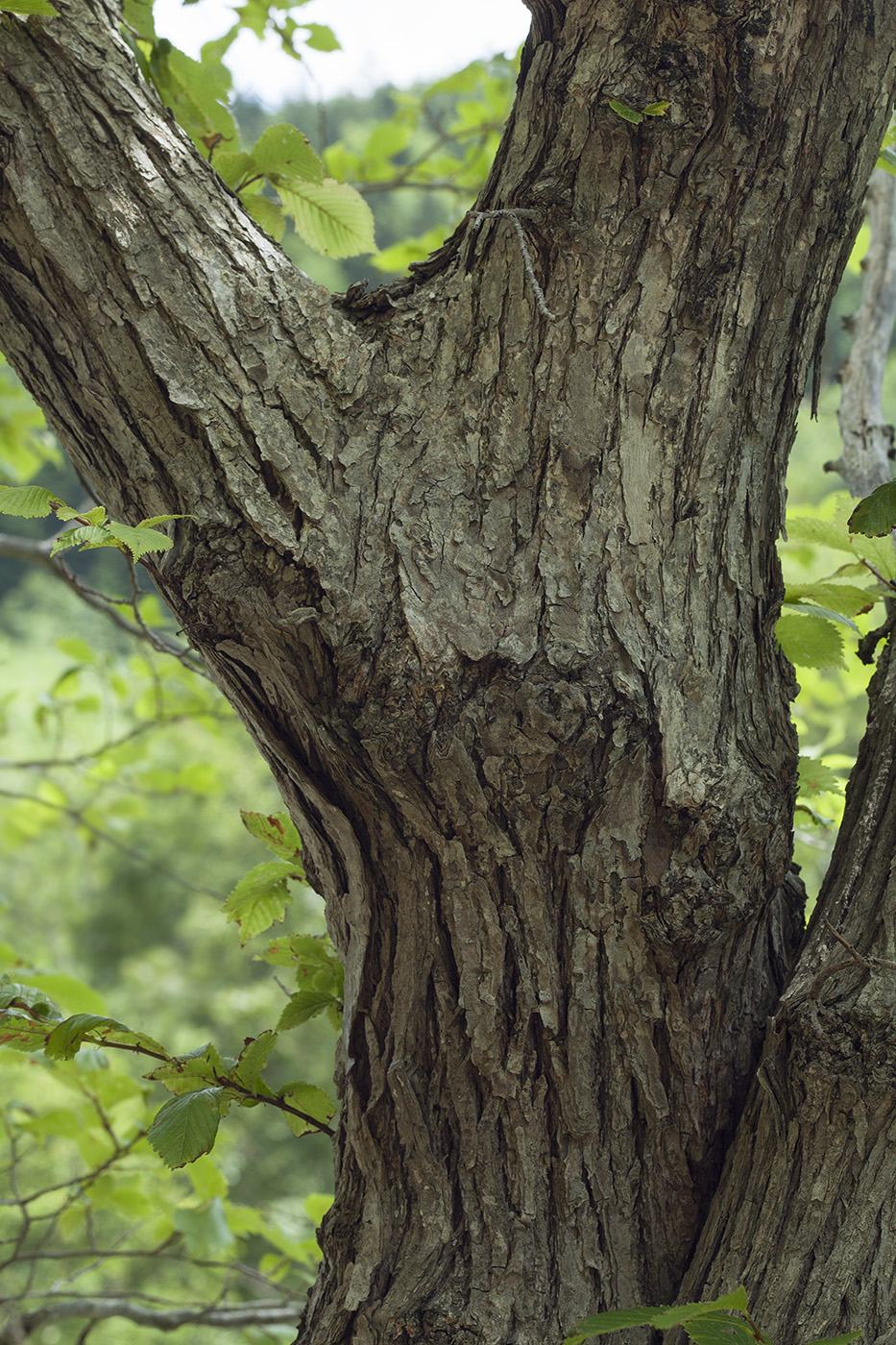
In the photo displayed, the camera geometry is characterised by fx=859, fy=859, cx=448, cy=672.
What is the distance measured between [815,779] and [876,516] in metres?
0.32

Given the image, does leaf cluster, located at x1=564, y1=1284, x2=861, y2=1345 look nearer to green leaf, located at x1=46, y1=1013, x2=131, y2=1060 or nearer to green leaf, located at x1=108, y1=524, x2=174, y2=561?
green leaf, located at x1=46, y1=1013, x2=131, y2=1060

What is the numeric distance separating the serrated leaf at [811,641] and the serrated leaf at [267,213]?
73 cm

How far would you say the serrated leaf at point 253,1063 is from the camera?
2.51 ft

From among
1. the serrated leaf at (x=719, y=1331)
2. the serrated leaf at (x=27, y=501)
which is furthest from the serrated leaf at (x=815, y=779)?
the serrated leaf at (x=27, y=501)

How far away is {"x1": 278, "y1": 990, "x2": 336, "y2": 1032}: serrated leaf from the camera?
855 millimetres

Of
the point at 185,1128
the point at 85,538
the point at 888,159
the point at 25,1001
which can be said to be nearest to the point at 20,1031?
the point at 25,1001

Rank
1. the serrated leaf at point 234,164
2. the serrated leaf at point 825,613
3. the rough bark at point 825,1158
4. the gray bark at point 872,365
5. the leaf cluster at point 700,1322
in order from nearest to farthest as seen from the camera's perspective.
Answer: the leaf cluster at point 700,1322 < the rough bark at point 825,1158 < the serrated leaf at point 825,613 < the serrated leaf at point 234,164 < the gray bark at point 872,365

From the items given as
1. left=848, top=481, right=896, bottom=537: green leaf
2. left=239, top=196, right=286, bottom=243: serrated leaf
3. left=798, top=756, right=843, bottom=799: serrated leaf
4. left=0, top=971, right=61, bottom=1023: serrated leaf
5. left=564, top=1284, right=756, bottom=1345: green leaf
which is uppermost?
left=239, top=196, right=286, bottom=243: serrated leaf

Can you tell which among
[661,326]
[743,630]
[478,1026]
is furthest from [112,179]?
[478,1026]

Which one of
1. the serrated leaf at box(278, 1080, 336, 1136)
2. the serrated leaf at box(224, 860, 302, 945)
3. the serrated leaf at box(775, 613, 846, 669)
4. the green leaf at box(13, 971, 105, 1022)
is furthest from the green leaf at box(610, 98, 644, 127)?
the green leaf at box(13, 971, 105, 1022)

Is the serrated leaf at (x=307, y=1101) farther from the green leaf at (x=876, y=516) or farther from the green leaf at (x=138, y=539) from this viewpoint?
the green leaf at (x=876, y=516)

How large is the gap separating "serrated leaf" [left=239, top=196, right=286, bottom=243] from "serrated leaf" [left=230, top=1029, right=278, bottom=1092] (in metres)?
0.88

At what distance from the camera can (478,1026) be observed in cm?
67

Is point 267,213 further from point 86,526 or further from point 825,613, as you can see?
point 825,613
